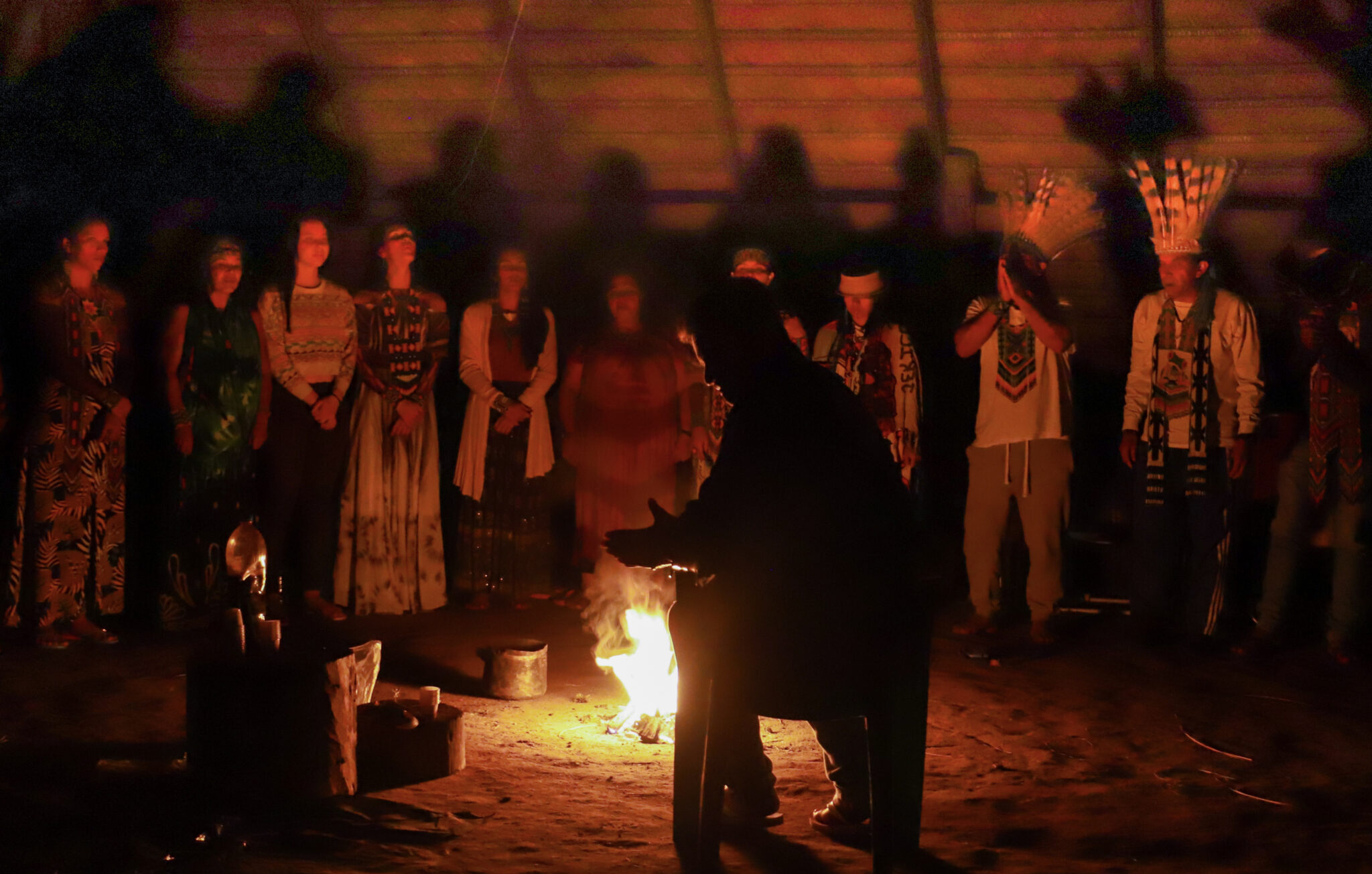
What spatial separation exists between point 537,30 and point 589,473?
9.17ft

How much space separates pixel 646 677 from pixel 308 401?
9.55 ft

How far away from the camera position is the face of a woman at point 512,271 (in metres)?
7.93

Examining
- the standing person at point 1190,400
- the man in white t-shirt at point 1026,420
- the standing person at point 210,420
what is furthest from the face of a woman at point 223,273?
the standing person at point 1190,400

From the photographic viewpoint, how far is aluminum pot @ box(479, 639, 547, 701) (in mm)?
5977

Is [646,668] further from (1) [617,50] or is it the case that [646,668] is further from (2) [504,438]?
(1) [617,50]

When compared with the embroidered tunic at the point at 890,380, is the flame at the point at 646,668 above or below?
below

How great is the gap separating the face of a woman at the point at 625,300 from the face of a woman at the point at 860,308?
4.28 ft

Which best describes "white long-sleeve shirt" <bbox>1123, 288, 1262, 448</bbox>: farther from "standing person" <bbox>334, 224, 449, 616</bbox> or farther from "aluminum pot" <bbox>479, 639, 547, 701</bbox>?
"standing person" <bbox>334, 224, 449, 616</bbox>

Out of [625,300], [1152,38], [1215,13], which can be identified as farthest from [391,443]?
[1215,13]

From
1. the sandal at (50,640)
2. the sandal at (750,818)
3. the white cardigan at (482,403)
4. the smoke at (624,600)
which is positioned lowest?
the sandal at (750,818)

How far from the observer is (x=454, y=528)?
29.8 ft

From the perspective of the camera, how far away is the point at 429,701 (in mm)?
4941

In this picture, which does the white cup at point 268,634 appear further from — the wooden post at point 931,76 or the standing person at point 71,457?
the wooden post at point 931,76

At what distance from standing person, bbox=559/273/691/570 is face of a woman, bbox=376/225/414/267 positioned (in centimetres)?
120
